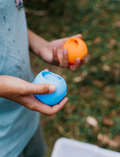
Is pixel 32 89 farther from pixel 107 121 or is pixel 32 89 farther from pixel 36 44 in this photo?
pixel 107 121

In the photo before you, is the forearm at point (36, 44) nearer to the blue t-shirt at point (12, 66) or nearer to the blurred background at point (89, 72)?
the blue t-shirt at point (12, 66)

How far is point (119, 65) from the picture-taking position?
2689mm

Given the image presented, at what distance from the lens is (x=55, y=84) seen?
0.98m

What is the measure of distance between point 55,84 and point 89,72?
178cm

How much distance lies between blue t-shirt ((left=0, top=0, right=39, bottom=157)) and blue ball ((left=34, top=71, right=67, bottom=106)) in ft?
0.46

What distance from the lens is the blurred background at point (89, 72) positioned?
212 cm

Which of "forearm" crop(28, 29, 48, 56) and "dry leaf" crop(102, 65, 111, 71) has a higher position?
"forearm" crop(28, 29, 48, 56)

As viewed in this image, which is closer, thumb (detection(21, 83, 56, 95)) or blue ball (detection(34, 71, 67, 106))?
thumb (detection(21, 83, 56, 95))

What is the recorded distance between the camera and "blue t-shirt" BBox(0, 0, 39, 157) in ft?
2.94

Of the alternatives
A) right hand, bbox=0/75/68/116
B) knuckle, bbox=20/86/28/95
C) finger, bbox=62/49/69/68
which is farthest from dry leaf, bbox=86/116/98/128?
knuckle, bbox=20/86/28/95

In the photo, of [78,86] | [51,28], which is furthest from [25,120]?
[51,28]

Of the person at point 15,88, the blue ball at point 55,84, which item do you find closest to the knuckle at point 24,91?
the person at point 15,88

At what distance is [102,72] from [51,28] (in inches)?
63.6

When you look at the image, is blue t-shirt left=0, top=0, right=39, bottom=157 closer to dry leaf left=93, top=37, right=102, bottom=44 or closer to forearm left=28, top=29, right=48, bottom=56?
forearm left=28, top=29, right=48, bottom=56
